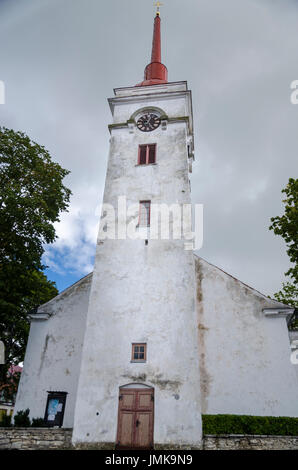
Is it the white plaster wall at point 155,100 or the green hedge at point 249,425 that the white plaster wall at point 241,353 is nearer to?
the green hedge at point 249,425

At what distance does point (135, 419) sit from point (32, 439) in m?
3.85

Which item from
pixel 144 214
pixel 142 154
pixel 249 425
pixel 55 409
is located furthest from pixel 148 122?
pixel 249 425

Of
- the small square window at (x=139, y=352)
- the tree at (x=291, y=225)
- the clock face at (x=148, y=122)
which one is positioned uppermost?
the clock face at (x=148, y=122)

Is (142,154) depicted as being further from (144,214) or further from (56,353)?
(56,353)

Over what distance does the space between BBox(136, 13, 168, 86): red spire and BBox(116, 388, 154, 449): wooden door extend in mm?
18743

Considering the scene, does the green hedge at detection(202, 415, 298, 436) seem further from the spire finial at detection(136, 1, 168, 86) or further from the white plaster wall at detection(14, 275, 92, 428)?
the spire finial at detection(136, 1, 168, 86)

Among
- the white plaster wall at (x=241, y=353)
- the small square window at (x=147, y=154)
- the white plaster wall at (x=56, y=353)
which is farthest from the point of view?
the small square window at (x=147, y=154)

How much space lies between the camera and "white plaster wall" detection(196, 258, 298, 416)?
46.2 ft

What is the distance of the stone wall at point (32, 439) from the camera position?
1213 cm

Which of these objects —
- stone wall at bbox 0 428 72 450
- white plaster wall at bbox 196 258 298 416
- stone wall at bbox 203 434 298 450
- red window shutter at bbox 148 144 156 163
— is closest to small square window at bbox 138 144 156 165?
red window shutter at bbox 148 144 156 163

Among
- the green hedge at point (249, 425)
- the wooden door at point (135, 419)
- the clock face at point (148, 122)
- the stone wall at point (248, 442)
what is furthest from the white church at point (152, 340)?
the green hedge at point (249, 425)

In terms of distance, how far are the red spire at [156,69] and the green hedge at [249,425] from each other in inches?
776
